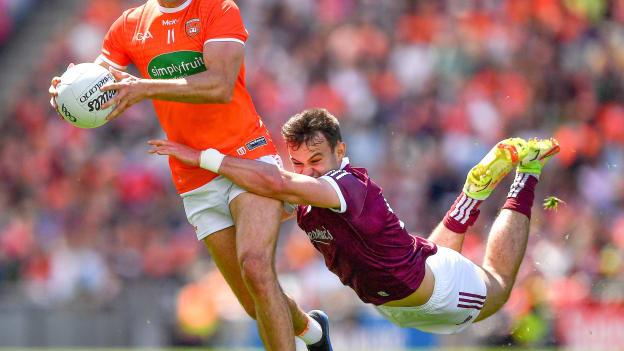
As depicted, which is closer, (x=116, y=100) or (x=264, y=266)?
(x=116, y=100)

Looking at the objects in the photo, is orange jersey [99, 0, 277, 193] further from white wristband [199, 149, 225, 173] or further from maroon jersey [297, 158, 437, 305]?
maroon jersey [297, 158, 437, 305]

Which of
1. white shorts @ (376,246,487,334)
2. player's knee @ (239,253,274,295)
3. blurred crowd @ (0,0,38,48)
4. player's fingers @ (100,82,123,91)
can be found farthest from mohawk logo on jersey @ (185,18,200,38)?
blurred crowd @ (0,0,38,48)

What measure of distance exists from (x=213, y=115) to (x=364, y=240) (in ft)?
4.25

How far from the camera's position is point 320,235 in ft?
28.5

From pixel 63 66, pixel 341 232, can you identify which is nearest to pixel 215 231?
pixel 341 232

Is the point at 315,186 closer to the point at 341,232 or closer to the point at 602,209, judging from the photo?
the point at 341,232

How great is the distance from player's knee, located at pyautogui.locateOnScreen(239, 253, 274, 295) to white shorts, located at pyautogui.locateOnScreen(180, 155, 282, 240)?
1.57 feet

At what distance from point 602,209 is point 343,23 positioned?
199 inches

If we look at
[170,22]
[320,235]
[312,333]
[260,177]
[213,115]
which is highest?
[170,22]

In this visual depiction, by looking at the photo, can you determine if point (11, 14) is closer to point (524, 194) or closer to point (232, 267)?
point (524, 194)

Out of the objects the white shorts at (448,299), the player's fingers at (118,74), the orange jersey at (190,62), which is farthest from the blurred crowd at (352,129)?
the player's fingers at (118,74)

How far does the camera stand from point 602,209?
15.8m

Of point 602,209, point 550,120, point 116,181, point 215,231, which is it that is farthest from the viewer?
point 116,181

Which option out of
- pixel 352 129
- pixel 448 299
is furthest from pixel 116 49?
pixel 352 129
